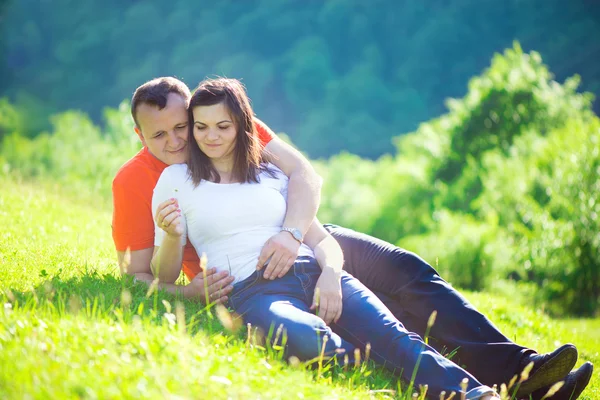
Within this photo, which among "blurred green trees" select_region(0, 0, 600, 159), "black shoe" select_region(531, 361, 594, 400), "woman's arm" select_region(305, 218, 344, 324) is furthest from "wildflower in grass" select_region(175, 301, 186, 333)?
"blurred green trees" select_region(0, 0, 600, 159)

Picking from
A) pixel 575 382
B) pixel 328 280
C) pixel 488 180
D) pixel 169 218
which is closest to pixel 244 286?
pixel 328 280

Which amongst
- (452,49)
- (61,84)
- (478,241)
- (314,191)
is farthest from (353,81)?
(314,191)

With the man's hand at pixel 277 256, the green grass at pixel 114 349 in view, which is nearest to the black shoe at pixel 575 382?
the green grass at pixel 114 349

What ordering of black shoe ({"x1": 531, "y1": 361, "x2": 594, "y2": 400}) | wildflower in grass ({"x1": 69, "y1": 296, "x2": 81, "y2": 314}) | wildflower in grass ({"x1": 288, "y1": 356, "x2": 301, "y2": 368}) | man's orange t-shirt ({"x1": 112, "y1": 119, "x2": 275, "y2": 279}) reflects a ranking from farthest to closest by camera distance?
1. man's orange t-shirt ({"x1": 112, "y1": 119, "x2": 275, "y2": 279})
2. black shoe ({"x1": 531, "y1": 361, "x2": 594, "y2": 400})
3. wildflower in grass ({"x1": 69, "y1": 296, "x2": 81, "y2": 314})
4. wildflower in grass ({"x1": 288, "y1": 356, "x2": 301, "y2": 368})

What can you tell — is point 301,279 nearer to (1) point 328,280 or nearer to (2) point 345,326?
(1) point 328,280

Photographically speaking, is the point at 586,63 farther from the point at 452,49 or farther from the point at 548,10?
the point at 452,49

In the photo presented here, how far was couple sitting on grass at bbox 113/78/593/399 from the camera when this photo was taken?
11.2ft

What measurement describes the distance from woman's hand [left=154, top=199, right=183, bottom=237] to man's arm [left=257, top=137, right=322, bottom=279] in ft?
1.90

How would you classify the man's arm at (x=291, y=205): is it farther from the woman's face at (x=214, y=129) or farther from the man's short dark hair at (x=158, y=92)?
the man's short dark hair at (x=158, y=92)

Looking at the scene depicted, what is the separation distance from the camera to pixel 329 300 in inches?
142

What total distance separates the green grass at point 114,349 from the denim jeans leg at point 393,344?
204 millimetres

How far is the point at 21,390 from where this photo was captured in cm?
222

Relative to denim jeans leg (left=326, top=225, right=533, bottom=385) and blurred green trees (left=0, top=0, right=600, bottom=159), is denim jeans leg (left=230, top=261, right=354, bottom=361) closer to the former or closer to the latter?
denim jeans leg (left=326, top=225, right=533, bottom=385)

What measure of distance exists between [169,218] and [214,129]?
739mm
